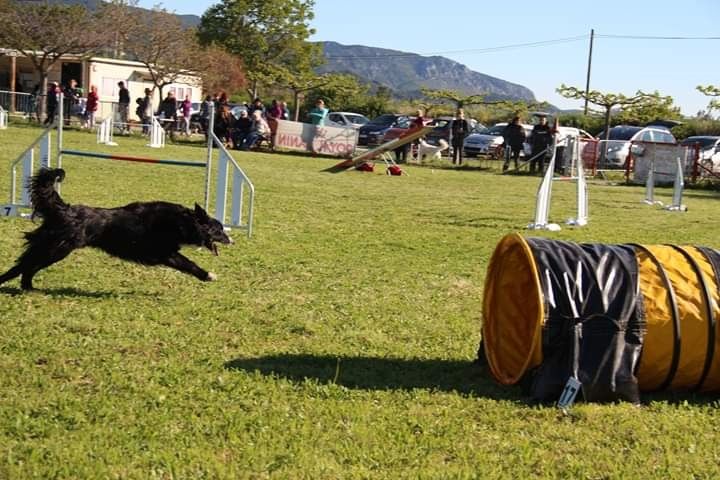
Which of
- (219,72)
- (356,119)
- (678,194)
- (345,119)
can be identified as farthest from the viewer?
(219,72)

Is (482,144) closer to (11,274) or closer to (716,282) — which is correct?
(11,274)

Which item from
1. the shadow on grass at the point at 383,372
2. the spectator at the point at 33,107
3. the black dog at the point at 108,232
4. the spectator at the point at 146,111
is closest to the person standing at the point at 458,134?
the spectator at the point at 146,111

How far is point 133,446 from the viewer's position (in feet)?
12.7

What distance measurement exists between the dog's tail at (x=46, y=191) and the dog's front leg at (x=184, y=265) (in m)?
0.99

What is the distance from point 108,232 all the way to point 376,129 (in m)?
30.6

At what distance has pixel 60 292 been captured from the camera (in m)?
6.82

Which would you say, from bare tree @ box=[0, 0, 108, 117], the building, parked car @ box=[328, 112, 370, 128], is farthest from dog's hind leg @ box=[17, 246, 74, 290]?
the building

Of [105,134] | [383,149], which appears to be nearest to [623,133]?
[383,149]

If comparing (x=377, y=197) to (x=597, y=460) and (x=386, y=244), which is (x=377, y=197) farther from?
(x=597, y=460)

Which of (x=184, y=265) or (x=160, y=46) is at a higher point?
(x=160, y=46)

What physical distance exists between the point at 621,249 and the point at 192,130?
33397 mm

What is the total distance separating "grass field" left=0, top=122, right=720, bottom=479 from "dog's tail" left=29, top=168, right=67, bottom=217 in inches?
27.9

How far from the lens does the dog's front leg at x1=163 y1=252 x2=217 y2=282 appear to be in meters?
7.01

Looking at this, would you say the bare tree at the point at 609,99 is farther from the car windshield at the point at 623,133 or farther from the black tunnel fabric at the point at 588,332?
the black tunnel fabric at the point at 588,332
